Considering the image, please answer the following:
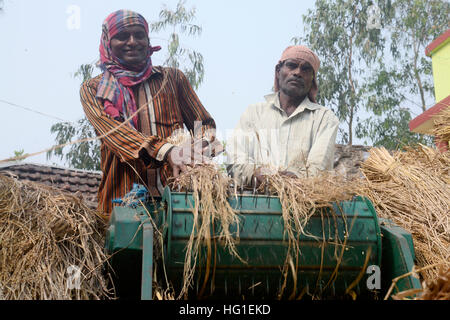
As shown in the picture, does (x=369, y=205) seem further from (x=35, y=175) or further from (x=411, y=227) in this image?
(x=35, y=175)

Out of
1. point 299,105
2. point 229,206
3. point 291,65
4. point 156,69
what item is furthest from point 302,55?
point 229,206

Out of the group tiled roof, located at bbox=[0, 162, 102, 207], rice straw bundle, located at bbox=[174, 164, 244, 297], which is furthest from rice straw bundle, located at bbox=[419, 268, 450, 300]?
tiled roof, located at bbox=[0, 162, 102, 207]

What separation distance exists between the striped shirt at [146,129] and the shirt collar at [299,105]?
0.44 metres

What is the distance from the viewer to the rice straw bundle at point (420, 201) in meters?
3.10

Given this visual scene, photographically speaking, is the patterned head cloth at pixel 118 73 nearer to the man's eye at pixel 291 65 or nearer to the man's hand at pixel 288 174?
the man's eye at pixel 291 65

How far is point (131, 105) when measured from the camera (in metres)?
3.67

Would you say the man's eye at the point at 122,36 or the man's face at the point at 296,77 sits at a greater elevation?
the man's eye at the point at 122,36

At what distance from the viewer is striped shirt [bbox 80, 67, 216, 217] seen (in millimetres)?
3270

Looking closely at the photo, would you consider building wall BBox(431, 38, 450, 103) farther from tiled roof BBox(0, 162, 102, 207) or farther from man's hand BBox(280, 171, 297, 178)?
tiled roof BBox(0, 162, 102, 207)

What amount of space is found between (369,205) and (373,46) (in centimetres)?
1393

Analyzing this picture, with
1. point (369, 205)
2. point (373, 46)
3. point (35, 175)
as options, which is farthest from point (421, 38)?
point (369, 205)

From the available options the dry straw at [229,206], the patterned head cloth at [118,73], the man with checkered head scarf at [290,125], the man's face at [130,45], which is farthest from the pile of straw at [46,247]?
the man's face at [130,45]
